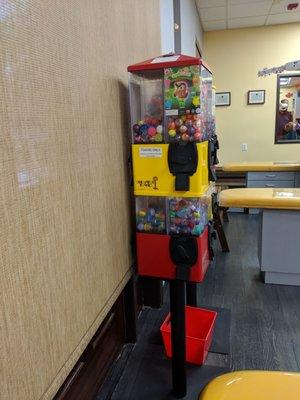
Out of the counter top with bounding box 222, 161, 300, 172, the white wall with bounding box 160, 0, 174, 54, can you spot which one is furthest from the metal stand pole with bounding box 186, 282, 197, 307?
the counter top with bounding box 222, 161, 300, 172

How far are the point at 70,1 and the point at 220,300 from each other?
2.24m

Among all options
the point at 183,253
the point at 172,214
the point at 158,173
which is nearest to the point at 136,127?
the point at 158,173

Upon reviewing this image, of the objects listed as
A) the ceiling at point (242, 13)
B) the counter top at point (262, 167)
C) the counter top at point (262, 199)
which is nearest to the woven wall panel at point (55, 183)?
the counter top at point (262, 199)

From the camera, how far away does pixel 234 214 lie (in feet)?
16.6

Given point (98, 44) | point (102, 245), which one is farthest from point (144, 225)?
point (98, 44)

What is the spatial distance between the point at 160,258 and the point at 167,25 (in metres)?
1.84

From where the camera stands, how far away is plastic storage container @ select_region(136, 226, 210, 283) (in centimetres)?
164

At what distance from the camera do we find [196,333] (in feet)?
6.68

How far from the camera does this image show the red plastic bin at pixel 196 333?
182 cm

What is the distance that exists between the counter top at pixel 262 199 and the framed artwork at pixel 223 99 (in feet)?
8.82

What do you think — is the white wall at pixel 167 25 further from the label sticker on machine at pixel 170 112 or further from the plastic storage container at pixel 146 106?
the label sticker on machine at pixel 170 112

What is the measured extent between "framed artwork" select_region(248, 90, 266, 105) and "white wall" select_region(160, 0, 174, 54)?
9.09 ft

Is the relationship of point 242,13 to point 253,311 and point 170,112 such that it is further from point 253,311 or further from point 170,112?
point 253,311

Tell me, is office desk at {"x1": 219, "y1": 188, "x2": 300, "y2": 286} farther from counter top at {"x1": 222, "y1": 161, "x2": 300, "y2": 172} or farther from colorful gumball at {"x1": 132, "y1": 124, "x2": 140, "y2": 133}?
counter top at {"x1": 222, "y1": 161, "x2": 300, "y2": 172}
